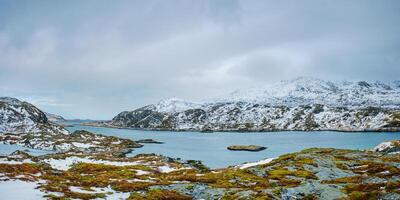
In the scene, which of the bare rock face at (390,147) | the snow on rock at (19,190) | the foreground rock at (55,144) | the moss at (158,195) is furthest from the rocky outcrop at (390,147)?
the foreground rock at (55,144)

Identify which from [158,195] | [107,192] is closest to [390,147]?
[158,195]

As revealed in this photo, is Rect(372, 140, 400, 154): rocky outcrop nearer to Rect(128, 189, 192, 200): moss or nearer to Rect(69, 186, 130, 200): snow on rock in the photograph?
Rect(128, 189, 192, 200): moss

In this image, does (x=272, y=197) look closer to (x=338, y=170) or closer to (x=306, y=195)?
(x=306, y=195)

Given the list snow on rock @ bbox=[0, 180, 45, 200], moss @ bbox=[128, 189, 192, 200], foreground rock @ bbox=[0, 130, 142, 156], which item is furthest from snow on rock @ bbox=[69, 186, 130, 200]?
foreground rock @ bbox=[0, 130, 142, 156]

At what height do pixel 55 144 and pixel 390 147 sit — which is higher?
pixel 390 147

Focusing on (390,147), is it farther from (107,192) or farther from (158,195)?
(107,192)

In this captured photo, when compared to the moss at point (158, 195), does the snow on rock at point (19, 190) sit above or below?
above

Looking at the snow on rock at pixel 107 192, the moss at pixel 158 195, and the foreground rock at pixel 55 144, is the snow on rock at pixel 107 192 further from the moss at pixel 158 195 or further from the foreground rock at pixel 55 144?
the foreground rock at pixel 55 144

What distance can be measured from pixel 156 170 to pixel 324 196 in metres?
39.8

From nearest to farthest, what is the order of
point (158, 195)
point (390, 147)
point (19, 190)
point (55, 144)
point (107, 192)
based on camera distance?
point (19, 190) < point (158, 195) < point (107, 192) < point (390, 147) < point (55, 144)

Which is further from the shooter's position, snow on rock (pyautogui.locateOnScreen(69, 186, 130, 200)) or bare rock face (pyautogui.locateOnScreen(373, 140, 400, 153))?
bare rock face (pyautogui.locateOnScreen(373, 140, 400, 153))

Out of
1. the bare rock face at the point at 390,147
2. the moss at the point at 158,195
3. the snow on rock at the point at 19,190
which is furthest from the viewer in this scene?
the bare rock face at the point at 390,147

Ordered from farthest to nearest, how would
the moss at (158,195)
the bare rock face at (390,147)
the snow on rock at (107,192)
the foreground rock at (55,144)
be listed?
the foreground rock at (55,144) < the bare rock face at (390,147) < the snow on rock at (107,192) < the moss at (158,195)

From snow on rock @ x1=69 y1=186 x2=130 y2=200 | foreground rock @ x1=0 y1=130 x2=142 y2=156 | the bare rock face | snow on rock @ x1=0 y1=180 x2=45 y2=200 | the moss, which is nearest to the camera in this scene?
snow on rock @ x1=0 y1=180 x2=45 y2=200
